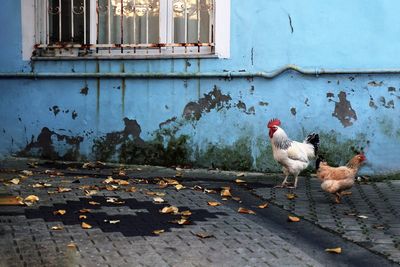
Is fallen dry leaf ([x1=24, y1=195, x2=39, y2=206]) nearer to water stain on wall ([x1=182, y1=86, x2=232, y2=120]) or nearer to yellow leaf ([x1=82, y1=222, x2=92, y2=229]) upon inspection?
yellow leaf ([x1=82, y1=222, x2=92, y2=229])

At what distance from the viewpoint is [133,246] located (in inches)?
216

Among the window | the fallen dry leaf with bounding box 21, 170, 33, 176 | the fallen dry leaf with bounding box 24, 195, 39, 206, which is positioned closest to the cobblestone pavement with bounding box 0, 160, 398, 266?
the fallen dry leaf with bounding box 24, 195, 39, 206

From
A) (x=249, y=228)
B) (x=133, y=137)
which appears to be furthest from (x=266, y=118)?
(x=249, y=228)

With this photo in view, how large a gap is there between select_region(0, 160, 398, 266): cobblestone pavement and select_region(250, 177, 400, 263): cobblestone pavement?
0.04 feet

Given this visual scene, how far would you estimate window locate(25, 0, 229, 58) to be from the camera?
9984 millimetres

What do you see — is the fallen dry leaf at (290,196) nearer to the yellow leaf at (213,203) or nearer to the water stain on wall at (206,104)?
the yellow leaf at (213,203)

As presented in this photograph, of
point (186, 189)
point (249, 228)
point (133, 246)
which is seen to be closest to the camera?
point (133, 246)

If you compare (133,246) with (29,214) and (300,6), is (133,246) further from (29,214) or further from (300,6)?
(300,6)

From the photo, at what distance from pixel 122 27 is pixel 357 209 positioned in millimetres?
4779

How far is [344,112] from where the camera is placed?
9.46 metres

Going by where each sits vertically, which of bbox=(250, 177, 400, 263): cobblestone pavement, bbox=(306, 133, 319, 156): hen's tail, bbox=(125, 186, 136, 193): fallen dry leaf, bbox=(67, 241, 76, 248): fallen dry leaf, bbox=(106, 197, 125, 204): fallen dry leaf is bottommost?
bbox=(250, 177, 400, 263): cobblestone pavement

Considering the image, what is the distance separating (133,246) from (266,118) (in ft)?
14.9

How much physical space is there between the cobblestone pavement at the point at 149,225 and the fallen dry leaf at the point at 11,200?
200mm

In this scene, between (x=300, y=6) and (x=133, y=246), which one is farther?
(x=300, y=6)
